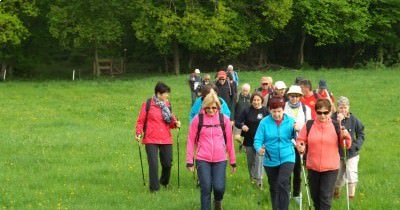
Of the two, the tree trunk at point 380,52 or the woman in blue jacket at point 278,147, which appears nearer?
the woman in blue jacket at point 278,147

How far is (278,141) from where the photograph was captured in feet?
30.5

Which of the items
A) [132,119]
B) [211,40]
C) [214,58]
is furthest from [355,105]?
[214,58]

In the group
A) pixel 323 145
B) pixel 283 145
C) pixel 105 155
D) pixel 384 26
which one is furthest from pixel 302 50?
pixel 323 145

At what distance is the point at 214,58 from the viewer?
56688 mm

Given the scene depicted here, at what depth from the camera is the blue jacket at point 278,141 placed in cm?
928

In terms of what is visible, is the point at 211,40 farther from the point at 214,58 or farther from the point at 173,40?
the point at 214,58

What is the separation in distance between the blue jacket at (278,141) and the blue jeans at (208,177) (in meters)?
0.68

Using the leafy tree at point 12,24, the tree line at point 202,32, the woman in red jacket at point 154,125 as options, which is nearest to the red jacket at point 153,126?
→ the woman in red jacket at point 154,125

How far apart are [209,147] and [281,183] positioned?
1.21m

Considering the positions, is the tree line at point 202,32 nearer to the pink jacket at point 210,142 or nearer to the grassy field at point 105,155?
the grassy field at point 105,155

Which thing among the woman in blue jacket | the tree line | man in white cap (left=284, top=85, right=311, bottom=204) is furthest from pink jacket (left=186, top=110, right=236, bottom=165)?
the tree line

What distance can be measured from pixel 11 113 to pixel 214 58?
32.5 m

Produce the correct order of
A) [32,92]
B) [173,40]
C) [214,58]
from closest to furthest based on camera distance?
1. [32,92]
2. [173,40]
3. [214,58]

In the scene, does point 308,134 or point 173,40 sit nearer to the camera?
point 308,134
